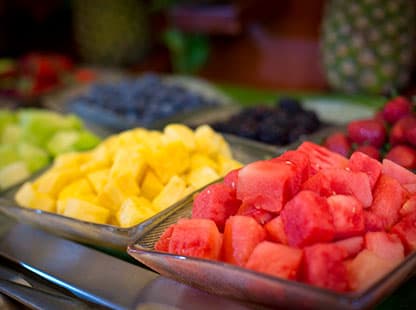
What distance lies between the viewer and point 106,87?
1.93 meters

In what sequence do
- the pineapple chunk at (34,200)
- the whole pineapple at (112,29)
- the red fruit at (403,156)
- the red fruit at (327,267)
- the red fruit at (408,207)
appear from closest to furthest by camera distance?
the red fruit at (327,267)
the red fruit at (408,207)
the red fruit at (403,156)
the pineapple chunk at (34,200)
the whole pineapple at (112,29)

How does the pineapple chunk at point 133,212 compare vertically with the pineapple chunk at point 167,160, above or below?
below

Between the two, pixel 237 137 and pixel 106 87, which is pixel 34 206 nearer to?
pixel 237 137

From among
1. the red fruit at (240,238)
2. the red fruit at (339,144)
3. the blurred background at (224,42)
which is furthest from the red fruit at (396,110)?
the red fruit at (240,238)

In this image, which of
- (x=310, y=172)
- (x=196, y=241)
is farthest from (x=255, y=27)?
(x=196, y=241)

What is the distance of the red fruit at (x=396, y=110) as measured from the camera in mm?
1077

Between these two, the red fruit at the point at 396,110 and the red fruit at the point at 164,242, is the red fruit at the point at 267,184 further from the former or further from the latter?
the red fruit at the point at 396,110

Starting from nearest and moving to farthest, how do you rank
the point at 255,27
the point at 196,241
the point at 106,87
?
the point at 196,241
the point at 106,87
the point at 255,27

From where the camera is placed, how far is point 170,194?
3.13 ft

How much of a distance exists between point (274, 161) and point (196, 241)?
0.60 ft

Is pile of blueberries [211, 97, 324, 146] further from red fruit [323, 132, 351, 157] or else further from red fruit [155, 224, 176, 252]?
red fruit [155, 224, 176, 252]

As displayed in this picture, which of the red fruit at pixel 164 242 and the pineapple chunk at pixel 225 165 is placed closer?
the red fruit at pixel 164 242

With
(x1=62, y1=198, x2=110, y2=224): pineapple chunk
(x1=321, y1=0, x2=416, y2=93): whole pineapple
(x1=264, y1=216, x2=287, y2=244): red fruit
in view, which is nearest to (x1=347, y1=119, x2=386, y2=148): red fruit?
(x1=264, y1=216, x2=287, y2=244): red fruit

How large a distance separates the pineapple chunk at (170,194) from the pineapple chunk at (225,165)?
0.38 feet
